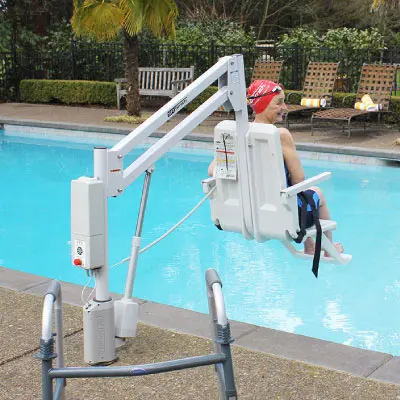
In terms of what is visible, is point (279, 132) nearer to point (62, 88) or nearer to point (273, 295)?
point (273, 295)

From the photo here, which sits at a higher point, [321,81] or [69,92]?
[321,81]

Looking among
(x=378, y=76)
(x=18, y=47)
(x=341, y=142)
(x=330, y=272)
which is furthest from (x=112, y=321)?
(x=18, y=47)

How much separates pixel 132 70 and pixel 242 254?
8.66 meters

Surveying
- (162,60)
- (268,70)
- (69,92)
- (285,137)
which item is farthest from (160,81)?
(285,137)

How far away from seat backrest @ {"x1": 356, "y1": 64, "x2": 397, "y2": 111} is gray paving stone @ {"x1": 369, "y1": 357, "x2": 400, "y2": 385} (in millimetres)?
10205

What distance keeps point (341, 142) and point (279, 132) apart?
28.0ft

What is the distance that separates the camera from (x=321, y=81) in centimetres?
1475

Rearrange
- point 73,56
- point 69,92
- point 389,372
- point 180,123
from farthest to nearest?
1. point 73,56
2. point 69,92
3. point 180,123
4. point 389,372

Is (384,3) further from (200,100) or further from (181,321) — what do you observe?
(181,321)

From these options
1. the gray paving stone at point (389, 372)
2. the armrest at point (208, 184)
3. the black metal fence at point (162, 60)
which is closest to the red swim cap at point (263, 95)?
the armrest at point (208, 184)

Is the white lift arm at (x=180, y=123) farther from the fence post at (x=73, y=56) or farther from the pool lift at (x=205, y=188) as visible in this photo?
the fence post at (x=73, y=56)

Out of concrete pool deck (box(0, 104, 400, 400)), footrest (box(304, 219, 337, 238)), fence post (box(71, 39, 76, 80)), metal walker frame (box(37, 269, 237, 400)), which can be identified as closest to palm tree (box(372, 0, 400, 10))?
fence post (box(71, 39, 76, 80))

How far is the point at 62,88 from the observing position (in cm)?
1962

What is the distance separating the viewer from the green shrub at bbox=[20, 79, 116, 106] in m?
18.8
